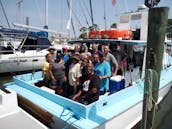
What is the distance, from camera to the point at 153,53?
3.08m

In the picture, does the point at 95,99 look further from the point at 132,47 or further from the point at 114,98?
the point at 132,47

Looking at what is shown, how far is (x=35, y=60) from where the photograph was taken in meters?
11.8

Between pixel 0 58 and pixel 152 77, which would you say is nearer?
pixel 152 77

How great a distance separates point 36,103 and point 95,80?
1.24 metres

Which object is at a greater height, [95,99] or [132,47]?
[132,47]

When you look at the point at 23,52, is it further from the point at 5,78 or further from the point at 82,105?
the point at 82,105

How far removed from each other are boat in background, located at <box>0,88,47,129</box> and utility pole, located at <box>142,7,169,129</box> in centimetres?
173

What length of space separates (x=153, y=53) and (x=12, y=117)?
8.25 ft

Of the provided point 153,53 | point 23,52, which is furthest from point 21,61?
point 153,53

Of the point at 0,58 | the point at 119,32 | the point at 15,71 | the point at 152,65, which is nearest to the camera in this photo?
the point at 152,65

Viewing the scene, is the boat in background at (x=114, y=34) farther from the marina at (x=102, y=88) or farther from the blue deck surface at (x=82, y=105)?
the blue deck surface at (x=82, y=105)

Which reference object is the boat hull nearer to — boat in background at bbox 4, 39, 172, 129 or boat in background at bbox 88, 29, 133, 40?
boat in background at bbox 88, 29, 133, 40

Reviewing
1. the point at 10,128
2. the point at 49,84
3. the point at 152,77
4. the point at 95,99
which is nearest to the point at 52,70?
the point at 49,84

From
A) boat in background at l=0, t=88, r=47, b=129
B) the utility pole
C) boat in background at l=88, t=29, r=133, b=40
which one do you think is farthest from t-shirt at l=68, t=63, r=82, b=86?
boat in background at l=88, t=29, r=133, b=40
